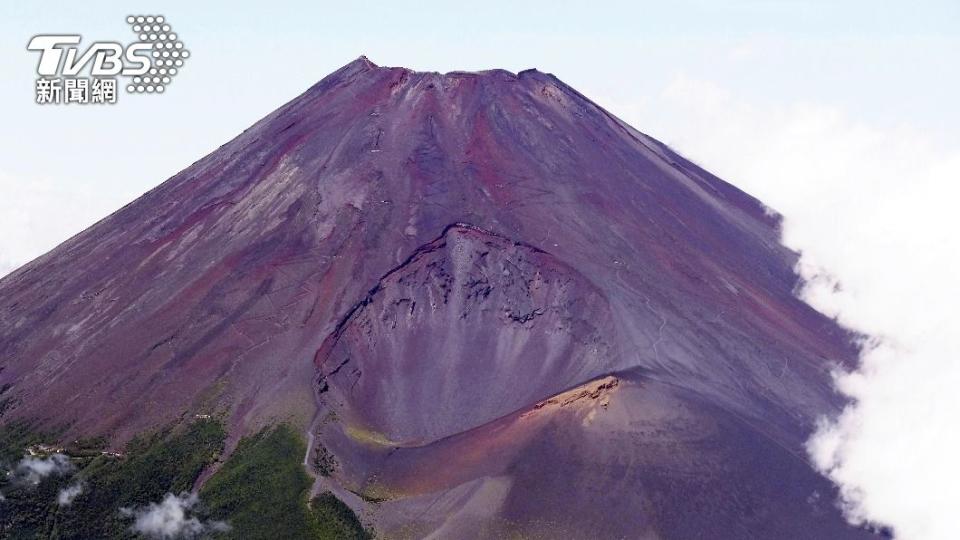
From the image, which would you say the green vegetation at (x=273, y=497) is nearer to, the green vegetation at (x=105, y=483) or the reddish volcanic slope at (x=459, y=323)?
the reddish volcanic slope at (x=459, y=323)

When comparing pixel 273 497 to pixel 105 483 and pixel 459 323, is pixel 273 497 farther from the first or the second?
pixel 459 323

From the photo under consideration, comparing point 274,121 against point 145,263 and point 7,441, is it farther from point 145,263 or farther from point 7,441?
point 7,441

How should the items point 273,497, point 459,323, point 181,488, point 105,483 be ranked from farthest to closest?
point 459,323, point 105,483, point 181,488, point 273,497

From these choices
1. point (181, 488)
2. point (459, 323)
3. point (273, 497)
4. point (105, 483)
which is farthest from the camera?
point (459, 323)

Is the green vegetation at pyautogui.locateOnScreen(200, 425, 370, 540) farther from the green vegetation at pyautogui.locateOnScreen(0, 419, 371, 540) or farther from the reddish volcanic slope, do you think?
the reddish volcanic slope

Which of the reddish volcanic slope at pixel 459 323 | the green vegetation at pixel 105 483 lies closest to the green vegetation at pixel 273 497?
the reddish volcanic slope at pixel 459 323

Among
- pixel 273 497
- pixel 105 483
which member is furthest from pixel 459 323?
pixel 105 483
